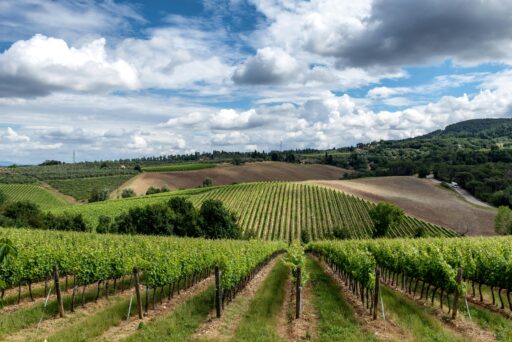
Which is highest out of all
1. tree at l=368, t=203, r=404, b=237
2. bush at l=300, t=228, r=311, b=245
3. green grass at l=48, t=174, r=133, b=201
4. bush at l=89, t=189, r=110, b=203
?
green grass at l=48, t=174, r=133, b=201

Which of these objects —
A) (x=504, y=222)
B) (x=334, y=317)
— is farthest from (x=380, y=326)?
(x=504, y=222)

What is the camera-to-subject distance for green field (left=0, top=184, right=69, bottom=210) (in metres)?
96.5

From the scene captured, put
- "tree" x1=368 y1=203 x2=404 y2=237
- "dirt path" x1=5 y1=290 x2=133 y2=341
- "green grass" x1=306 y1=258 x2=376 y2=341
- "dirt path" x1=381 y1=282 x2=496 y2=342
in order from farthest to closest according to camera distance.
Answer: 1. "tree" x1=368 y1=203 x2=404 y2=237
2. "dirt path" x1=381 y1=282 x2=496 y2=342
3. "dirt path" x1=5 y1=290 x2=133 y2=341
4. "green grass" x1=306 y1=258 x2=376 y2=341

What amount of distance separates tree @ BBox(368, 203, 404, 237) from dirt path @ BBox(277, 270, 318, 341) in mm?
57546

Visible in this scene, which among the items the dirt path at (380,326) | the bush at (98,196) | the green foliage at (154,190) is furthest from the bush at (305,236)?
the bush at (98,196)

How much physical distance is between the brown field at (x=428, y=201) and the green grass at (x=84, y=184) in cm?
7066

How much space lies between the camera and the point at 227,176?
13238 cm

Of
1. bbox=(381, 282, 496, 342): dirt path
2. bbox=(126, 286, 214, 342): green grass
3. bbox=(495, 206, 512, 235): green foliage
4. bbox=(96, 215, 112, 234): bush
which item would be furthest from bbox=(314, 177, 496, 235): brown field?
bbox=(126, 286, 214, 342): green grass

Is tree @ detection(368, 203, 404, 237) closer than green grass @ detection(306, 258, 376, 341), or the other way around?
green grass @ detection(306, 258, 376, 341)

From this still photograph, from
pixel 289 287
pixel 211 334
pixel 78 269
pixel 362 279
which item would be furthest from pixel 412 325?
pixel 78 269

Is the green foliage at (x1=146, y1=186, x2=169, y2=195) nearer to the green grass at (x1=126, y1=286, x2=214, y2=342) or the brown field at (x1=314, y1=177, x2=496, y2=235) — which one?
the brown field at (x1=314, y1=177, x2=496, y2=235)

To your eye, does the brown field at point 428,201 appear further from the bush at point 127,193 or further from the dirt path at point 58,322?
the dirt path at point 58,322

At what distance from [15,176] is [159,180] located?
2036 inches

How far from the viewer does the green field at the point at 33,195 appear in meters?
96.5
